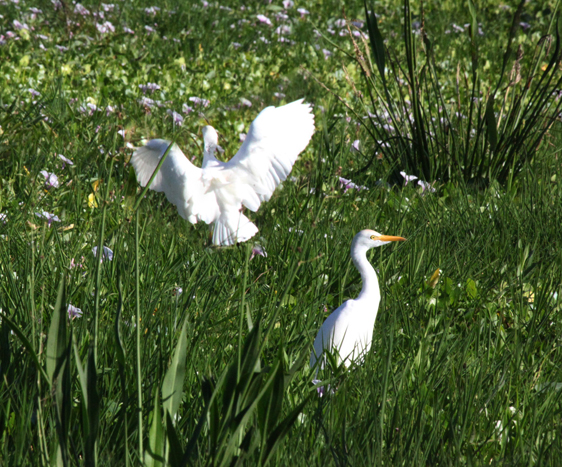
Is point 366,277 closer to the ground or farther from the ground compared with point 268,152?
closer to the ground

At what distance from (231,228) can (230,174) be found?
0.87ft

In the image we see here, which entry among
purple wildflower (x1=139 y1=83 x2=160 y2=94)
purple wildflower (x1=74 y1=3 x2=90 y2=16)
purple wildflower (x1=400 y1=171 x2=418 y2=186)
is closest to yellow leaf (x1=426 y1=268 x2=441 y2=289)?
purple wildflower (x1=400 y1=171 x2=418 y2=186)

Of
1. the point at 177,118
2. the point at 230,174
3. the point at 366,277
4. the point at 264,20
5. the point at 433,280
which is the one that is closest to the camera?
the point at 366,277

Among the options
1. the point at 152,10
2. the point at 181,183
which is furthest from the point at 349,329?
the point at 152,10

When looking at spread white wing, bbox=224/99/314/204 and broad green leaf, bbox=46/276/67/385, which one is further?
spread white wing, bbox=224/99/314/204

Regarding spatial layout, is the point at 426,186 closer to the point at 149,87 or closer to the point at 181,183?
the point at 181,183

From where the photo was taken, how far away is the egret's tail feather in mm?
2795

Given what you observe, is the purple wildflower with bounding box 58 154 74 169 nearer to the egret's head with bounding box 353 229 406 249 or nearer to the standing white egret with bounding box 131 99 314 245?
the standing white egret with bounding box 131 99 314 245

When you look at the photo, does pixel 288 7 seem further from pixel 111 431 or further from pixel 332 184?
pixel 111 431

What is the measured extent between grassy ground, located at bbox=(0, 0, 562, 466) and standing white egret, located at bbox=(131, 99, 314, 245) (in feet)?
0.39

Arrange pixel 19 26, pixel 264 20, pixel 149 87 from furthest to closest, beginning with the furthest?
1. pixel 264 20
2. pixel 19 26
3. pixel 149 87

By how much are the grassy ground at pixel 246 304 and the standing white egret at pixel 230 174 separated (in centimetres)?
12

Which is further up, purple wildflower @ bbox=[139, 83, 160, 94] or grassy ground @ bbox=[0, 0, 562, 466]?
purple wildflower @ bbox=[139, 83, 160, 94]

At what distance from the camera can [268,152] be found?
9.89ft
